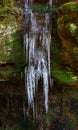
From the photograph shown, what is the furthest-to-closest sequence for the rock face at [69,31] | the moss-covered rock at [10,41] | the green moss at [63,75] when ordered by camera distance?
the moss-covered rock at [10,41] < the green moss at [63,75] < the rock face at [69,31]

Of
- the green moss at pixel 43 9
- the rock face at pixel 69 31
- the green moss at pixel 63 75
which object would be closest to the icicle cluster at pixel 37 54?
the green moss at pixel 63 75

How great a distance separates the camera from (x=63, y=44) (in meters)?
9.74

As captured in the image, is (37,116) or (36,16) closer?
(36,16)

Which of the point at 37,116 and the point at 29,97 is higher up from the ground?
the point at 29,97

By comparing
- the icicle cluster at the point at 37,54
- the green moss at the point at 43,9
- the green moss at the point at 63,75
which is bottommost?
the green moss at the point at 63,75

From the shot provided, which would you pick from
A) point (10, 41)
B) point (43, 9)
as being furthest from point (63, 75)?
point (43, 9)

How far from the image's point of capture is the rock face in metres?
9.16

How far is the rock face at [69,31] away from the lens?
916 cm

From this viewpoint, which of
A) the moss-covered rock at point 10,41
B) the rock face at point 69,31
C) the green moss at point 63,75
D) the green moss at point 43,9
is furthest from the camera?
the green moss at point 43,9

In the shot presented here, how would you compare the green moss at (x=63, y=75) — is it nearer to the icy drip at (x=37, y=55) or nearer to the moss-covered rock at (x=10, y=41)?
the icy drip at (x=37, y=55)

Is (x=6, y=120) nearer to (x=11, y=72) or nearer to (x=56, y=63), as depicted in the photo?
(x=11, y=72)

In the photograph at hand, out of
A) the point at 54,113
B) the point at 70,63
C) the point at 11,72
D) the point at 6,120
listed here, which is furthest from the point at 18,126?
the point at 70,63

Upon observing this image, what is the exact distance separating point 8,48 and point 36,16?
1.43 metres

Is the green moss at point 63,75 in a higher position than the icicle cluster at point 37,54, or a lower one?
lower
